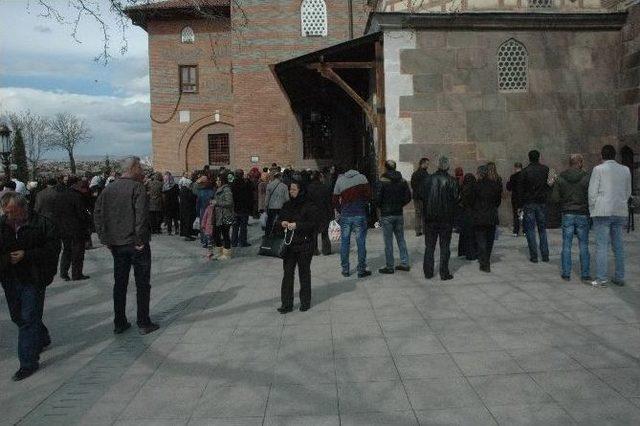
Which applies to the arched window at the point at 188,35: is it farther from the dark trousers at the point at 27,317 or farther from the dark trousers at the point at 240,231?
the dark trousers at the point at 27,317

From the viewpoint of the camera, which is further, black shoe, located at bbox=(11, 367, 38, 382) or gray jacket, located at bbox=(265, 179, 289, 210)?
gray jacket, located at bbox=(265, 179, 289, 210)

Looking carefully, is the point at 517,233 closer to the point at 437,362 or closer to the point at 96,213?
the point at 437,362

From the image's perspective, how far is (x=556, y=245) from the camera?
37.1ft

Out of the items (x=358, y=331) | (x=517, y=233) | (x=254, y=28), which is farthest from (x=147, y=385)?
(x=254, y=28)

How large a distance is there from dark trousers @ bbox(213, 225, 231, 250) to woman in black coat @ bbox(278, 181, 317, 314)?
4.21 meters

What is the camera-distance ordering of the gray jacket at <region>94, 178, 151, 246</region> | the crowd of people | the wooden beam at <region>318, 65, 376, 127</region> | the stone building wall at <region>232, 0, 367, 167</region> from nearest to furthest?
the crowd of people
the gray jacket at <region>94, 178, 151, 246</region>
the wooden beam at <region>318, 65, 376, 127</region>
the stone building wall at <region>232, 0, 367, 167</region>

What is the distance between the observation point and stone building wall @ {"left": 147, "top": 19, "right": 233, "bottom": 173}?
28.2 metres

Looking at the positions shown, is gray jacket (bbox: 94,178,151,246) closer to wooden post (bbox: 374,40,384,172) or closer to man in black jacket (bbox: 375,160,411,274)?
man in black jacket (bbox: 375,160,411,274)

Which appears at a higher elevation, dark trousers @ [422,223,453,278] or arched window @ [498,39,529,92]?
arched window @ [498,39,529,92]

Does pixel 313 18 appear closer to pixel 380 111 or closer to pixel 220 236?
pixel 380 111

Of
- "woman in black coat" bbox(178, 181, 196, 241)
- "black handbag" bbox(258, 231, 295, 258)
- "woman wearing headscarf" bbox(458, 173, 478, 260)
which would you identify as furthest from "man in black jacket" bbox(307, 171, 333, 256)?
"woman in black coat" bbox(178, 181, 196, 241)

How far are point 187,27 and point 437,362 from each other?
1047 inches

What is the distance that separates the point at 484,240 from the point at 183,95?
74.1ft

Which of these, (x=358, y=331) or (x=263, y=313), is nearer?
(x=358, y=331)
